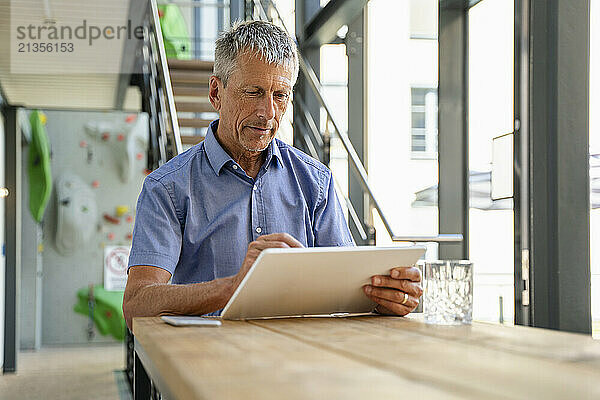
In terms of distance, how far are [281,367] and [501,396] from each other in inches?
8.6

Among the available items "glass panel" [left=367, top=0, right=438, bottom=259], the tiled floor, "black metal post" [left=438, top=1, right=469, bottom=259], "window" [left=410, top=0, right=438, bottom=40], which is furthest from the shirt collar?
the tiled floor

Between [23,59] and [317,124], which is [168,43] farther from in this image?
[317,124]

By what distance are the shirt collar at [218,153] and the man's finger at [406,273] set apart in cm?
54

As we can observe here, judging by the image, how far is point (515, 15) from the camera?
7.36 ft

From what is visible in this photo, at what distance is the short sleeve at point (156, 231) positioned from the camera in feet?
4.94

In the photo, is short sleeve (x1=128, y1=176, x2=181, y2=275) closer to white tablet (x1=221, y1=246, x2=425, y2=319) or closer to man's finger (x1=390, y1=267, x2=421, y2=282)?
white tablet (x1=221, y1=246, x2=425, y2=319)

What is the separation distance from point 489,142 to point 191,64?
294 centimetres

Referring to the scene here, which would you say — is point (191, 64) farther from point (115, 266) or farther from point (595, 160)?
point (595, 160)

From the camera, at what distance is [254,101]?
5.57 ft

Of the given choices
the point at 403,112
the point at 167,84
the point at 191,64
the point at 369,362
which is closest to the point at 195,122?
the point at 191,64

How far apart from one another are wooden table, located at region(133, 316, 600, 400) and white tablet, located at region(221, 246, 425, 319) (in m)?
0.08

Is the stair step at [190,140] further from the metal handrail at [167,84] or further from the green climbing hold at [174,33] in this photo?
the green climbing hold at [174,33]

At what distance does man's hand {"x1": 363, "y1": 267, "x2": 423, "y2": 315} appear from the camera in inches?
49.5

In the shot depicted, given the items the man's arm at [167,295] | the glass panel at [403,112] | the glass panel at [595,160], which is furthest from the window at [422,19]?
the man's arm at [167,295]
